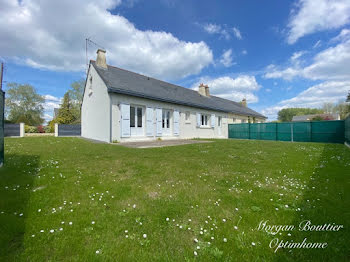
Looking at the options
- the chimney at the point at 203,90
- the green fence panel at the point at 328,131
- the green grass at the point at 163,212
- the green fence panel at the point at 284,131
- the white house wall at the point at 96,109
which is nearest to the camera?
the green grass at the point at 163,212

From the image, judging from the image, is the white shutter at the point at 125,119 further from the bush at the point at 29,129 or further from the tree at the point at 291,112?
the tree at the point at 291,112

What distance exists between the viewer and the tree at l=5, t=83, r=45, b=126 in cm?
3095

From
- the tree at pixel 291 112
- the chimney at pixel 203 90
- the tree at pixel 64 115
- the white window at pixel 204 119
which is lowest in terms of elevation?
the white window at pixel 204 119

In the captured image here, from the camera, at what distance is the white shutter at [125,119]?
10688 mm

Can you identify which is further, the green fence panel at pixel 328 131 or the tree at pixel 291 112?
the tree at pixel 291 112

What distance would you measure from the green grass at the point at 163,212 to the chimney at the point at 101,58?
11054mm

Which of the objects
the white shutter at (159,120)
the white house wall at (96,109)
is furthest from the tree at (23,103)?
the white shutter at (159,120)

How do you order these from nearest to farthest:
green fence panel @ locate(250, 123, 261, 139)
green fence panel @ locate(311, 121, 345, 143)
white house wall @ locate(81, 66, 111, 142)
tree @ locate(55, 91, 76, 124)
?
1. white house wall @ locate(81, 66, 111, 142)
2. green fence panel @ locate(311, 121, 345, 143)
3. green fence panel @ locate(250, 123, 261, 139)
4. tree @ locate(55, 91, 76, 124)

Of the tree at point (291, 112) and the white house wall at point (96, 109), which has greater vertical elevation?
the tree at point (291, 112)

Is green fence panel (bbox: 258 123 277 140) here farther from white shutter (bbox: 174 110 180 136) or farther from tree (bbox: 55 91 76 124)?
tree (bbox: 55 91 76 124)

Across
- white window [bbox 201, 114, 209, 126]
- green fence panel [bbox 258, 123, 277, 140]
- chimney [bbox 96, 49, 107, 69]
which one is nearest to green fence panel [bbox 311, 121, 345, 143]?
green fence panel [bbox 258, 123, 277, 140]

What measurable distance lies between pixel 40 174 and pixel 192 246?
381cm

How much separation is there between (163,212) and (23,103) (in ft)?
141

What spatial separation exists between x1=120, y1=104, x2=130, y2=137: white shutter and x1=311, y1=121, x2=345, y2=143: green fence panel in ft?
53.9
